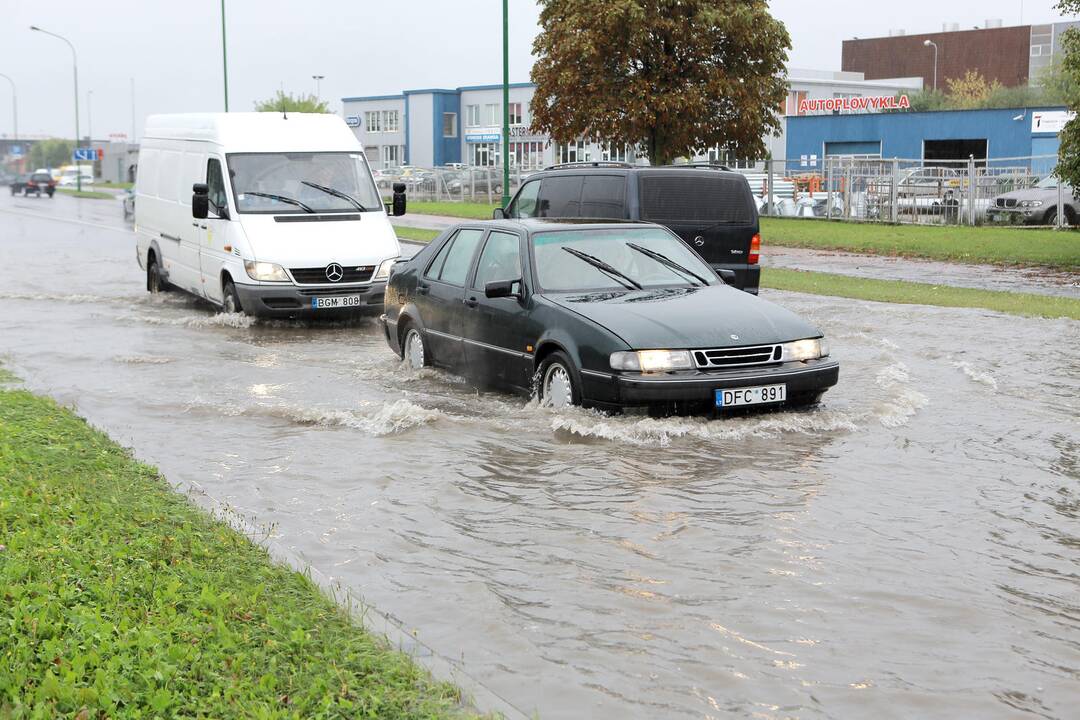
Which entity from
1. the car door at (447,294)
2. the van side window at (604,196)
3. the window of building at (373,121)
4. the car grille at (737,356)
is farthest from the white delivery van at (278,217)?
the window of building at (373,121)

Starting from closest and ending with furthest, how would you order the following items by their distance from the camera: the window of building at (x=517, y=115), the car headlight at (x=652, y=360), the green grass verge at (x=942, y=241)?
the car headlight at (x=652, y=360) < the green grass verge at (x=942, y=241) < the window of building at (x=517, y=115)

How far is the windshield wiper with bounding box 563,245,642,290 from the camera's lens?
9.97 m

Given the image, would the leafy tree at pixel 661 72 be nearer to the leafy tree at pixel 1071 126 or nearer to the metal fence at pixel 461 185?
the leafy tree at pixel 1071 126

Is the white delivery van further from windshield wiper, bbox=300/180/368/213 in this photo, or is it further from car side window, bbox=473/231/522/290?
car side window, bbox=473/231/522/290

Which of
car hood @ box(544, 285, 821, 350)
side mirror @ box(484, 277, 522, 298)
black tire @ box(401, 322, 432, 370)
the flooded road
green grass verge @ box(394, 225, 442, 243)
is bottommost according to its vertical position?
the flooded road

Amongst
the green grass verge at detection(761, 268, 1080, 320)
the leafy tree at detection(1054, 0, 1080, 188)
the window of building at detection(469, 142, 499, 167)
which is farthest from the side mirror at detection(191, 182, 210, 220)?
the window of building at detection(469, 142, 499, 167)

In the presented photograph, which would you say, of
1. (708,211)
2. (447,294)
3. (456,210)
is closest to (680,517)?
(447,294)

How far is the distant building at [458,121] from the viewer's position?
99.2 meters

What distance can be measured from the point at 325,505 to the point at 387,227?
9.21 meters

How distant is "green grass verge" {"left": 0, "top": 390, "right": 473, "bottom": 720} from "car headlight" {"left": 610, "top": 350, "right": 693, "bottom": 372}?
3144mm

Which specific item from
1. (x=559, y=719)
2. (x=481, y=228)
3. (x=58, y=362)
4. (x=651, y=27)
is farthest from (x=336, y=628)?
(x=651, y=27)

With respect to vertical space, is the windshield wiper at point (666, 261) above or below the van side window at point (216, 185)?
below

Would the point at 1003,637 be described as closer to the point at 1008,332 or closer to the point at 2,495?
the point at 2,495

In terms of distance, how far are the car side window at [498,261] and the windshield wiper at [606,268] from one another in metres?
0.43
